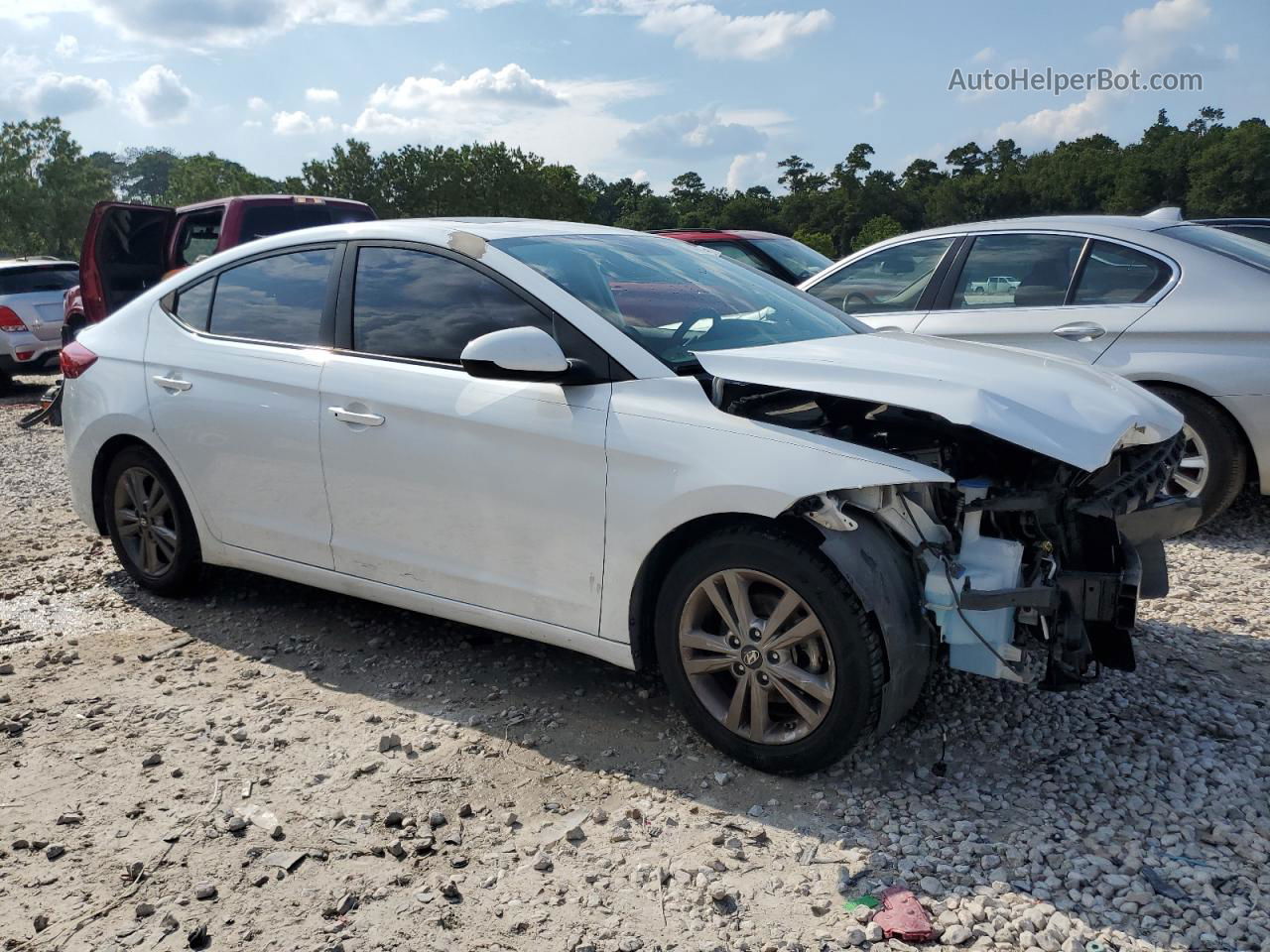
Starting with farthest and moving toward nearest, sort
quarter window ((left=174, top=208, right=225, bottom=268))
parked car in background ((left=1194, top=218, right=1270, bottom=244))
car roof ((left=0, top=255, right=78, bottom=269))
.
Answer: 1. car roof ((left=0, top=255, right=78, bottom=269))
2. quarter window ((left=174, top=208, right=225, bottom=268))
3. parked car in background ((left=1194, top=218, right=1270, bottom=244))

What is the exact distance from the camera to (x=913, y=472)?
303 cm

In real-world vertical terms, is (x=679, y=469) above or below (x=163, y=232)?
below

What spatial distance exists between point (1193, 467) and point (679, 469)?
11.9 feet

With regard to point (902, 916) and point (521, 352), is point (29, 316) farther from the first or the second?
point (902, 916)

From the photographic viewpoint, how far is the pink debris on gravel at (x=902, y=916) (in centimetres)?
258

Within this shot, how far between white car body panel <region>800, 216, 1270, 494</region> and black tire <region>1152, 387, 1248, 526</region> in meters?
0.05

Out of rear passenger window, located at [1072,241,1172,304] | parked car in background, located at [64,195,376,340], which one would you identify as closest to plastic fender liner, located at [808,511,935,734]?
rear passenger window, located at [1072,241,1172,304]

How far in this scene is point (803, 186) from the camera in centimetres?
8862

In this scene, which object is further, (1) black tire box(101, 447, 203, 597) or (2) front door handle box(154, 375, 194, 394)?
(1) black tire box(101, 447, 203, 597)

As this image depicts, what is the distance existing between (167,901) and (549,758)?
1.19 metres

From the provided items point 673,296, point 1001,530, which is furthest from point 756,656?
point 673,296

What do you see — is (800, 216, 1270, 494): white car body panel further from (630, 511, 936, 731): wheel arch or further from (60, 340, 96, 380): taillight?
(60, 340, 96, 380): taillight

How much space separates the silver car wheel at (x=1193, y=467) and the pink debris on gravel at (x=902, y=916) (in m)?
3.71

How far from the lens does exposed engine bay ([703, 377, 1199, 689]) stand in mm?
3117
